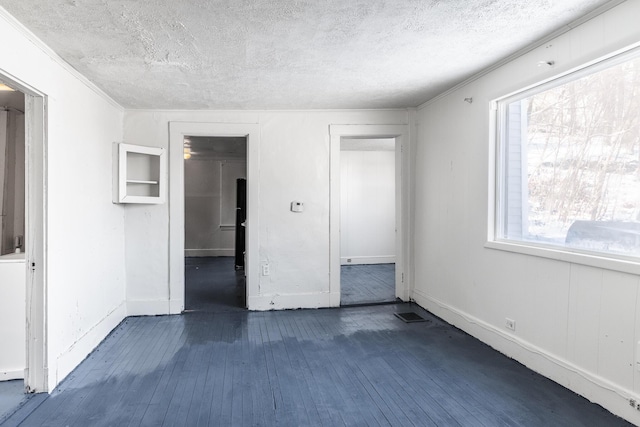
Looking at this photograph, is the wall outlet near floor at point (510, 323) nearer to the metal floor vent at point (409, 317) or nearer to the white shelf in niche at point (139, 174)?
the metal floor vent at point (409, 317)

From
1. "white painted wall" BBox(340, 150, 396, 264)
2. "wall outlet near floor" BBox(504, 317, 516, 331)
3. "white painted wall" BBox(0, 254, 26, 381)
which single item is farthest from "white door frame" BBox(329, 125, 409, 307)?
"white painted wall" BBox(0, 254, 26, 381)

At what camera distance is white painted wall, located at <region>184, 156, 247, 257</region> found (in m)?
8.95

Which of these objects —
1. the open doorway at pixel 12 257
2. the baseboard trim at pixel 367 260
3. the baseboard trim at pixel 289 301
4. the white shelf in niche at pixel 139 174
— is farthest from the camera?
the baseboard trim at pixel 367 260

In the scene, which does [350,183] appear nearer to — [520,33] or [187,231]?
[187,231]

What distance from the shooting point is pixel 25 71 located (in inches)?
90.4

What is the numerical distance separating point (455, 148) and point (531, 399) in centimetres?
228

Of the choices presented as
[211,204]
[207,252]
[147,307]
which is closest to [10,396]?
[147,307]

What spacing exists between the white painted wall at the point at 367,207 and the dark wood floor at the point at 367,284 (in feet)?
1.23

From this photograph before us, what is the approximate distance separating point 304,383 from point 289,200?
2.35 m

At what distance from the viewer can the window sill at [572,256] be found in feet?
6.87

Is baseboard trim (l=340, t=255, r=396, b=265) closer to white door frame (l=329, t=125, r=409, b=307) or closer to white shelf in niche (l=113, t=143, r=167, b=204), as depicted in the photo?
white door frame (l=329, t=125, r=409, b=307)

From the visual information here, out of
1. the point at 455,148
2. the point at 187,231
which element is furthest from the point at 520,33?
the point at 187,231

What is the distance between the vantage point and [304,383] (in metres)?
2.62

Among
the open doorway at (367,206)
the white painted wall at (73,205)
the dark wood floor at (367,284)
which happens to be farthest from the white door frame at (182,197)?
the open doorway at (367,206)
